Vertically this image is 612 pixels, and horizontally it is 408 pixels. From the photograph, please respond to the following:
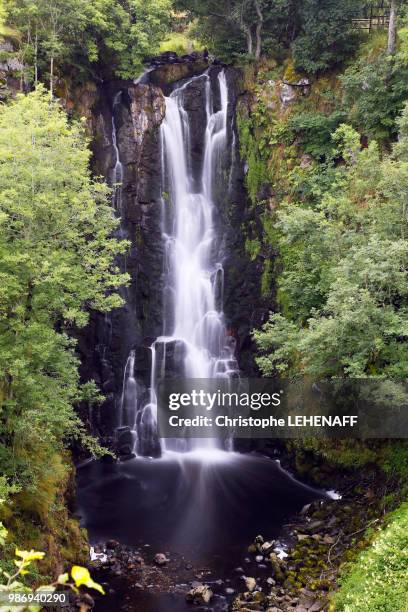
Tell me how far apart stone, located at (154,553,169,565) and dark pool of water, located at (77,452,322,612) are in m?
0.41

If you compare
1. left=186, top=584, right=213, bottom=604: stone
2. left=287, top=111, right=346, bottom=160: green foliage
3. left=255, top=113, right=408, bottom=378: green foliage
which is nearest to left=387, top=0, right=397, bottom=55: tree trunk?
left=287, top=111, right=346, bottom=160: green foliage

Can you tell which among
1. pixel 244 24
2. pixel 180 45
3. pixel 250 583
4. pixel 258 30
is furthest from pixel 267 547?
pixel 180 45

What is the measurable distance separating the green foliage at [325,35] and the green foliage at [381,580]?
20.4m

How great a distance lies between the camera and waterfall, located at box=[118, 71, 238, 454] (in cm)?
2261

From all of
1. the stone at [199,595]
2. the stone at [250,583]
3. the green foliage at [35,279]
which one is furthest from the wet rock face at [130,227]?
the stone at [250,583]

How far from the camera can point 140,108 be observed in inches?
974

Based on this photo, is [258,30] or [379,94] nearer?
[379,94]

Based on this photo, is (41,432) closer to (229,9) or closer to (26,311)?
(26,311)

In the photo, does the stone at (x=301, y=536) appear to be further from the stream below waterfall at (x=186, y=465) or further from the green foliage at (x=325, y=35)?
the green foliage at (x=325, y=35)

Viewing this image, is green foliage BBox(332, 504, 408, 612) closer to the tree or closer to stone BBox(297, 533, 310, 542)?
stone BBox(297, 533, 310, 542)

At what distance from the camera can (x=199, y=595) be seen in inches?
485

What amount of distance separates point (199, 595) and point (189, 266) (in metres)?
15.0

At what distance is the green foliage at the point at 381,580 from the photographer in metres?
8.76

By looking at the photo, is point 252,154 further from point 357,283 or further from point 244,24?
point 357,283
